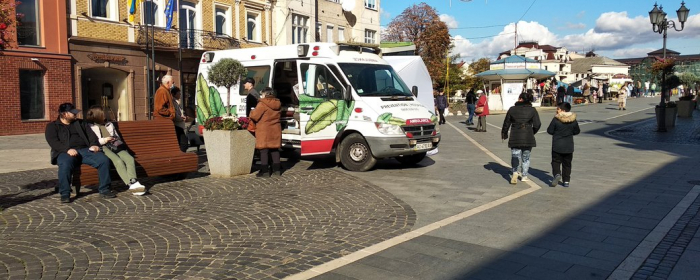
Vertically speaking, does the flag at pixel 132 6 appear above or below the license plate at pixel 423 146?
above

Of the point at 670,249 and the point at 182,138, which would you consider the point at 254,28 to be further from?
the point at 670,249

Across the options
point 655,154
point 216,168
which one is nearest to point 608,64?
point 655,154

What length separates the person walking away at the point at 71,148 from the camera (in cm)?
753

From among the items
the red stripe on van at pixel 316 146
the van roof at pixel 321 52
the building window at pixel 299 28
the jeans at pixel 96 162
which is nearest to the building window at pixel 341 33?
the building window at pixel 299 28

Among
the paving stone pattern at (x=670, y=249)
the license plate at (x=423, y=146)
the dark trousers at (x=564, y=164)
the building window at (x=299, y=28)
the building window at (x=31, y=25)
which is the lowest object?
the paving stone pattern at (x=670, y=249)

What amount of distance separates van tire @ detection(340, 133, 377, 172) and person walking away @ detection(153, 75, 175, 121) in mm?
3187

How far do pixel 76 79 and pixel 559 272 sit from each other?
839 inches

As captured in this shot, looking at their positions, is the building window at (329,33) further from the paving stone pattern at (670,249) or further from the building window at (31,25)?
the paving stone pattern at (670,249)

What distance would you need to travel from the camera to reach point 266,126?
32.4ft

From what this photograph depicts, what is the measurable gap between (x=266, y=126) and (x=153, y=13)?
17027mm

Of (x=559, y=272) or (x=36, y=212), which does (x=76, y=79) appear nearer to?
(x=36, y=212)

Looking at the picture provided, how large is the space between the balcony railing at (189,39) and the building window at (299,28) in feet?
17.3

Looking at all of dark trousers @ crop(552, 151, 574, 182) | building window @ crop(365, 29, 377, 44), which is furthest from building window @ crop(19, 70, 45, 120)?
building window @ crop(365, 29, 377, 44)

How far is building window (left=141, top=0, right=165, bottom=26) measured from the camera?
952 inches
